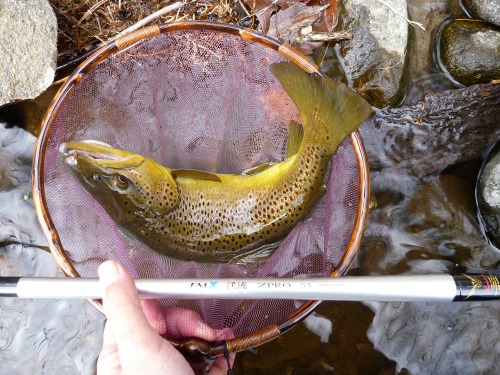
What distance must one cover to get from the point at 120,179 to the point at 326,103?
90 cm

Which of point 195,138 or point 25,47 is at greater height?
point 25,47

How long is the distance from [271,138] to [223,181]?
38 centimetres

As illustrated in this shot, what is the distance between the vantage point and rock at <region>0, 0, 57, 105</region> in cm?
243

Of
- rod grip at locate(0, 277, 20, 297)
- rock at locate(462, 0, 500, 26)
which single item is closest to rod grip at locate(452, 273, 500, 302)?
rock at locate(462, 0, 500, 26)

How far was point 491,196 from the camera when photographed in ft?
8.34

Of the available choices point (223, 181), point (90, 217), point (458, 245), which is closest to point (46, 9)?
point (90, 217)

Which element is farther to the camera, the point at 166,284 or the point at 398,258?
the point at 398,258

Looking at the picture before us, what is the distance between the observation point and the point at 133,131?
7.63 ft

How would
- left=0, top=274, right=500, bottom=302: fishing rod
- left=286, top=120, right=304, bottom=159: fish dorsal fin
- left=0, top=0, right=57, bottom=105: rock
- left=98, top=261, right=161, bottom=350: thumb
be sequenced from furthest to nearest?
left=0, top=0, right=57, bottom=105: rock < left=286, top=120, right=304, bottom=159: fish dorsal fin < left=0, top=274, right=500, bottom=302: fishing rod < left=98, top=261, right=161, bottom=350: thumb

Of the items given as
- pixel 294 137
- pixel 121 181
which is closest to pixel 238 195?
pixel 294 137

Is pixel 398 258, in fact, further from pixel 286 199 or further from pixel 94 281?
pixel 94 281

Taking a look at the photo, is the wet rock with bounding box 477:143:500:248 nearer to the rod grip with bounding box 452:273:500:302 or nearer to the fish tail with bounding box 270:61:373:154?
the rod grip with bounding box 452:273:500:302

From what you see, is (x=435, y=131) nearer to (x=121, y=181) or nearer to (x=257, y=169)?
(x=257, y=169)

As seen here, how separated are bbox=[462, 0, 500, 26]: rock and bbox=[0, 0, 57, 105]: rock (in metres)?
2.22
